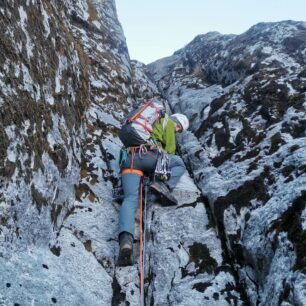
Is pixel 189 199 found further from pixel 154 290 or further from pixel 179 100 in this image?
pixel 179 100

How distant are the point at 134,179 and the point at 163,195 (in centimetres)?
88

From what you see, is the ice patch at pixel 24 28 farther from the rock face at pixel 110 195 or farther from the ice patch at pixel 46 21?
the ice patch at pixel 46 21

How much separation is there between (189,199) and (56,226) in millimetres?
3659

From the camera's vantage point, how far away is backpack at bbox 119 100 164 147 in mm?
10359

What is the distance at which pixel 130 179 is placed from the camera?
9.45 meters

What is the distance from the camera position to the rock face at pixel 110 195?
6430 millimetres

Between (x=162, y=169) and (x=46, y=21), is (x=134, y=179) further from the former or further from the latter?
(x=46, y=21)

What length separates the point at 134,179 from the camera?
945cm

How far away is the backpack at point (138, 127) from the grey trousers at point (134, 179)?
526mm

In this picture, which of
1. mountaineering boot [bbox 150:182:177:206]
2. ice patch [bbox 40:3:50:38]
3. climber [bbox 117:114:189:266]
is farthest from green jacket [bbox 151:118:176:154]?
ice patch [bbox 40:3:50:38]

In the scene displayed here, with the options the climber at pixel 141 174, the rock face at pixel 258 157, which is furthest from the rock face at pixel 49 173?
the rock face at pixel 258 157

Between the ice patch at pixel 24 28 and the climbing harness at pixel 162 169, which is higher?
the ice patch at pixel 24 28

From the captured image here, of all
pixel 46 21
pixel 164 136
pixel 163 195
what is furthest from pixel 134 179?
pixel 46 21

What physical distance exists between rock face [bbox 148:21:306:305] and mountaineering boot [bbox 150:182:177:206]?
920mm
